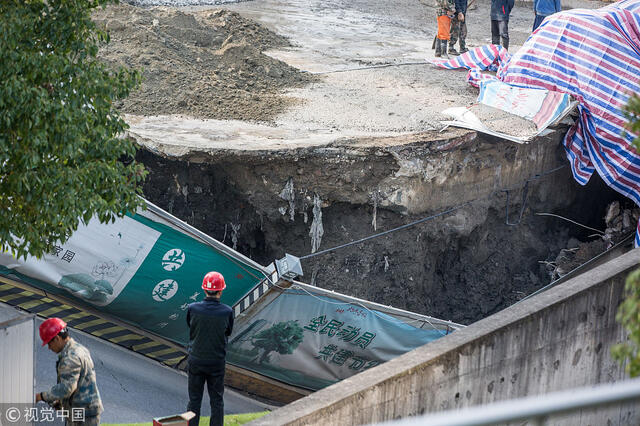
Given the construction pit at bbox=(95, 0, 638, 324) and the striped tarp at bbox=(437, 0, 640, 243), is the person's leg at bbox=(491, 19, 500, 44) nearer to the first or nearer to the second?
the construction pit at bbox=(95, 0, 638, 324)

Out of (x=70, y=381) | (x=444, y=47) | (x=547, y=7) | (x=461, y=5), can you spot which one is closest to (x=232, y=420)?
(x=70, y=381)

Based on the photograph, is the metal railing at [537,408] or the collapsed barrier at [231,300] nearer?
the metal railing at [537,408]

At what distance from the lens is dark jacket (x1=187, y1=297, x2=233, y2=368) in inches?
251

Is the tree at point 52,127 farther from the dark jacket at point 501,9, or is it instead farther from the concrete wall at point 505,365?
the dark jacket at point 501,9

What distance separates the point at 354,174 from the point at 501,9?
6.86 m

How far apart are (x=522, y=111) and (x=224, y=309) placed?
6087mm

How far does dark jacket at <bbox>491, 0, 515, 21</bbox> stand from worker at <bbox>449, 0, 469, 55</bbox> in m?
0.59

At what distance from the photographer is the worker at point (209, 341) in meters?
6.38

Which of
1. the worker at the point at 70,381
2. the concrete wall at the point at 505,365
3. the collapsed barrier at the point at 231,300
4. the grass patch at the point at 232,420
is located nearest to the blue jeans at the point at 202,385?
the grass patch at the point at 232,420

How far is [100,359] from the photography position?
7.66 metres

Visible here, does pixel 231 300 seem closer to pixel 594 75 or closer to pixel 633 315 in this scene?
pixel 633 315

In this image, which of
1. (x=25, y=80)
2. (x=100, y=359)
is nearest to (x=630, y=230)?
(x=100, y=359)

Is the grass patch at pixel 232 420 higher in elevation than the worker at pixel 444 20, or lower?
lower

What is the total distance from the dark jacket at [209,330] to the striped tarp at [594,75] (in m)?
6.19
